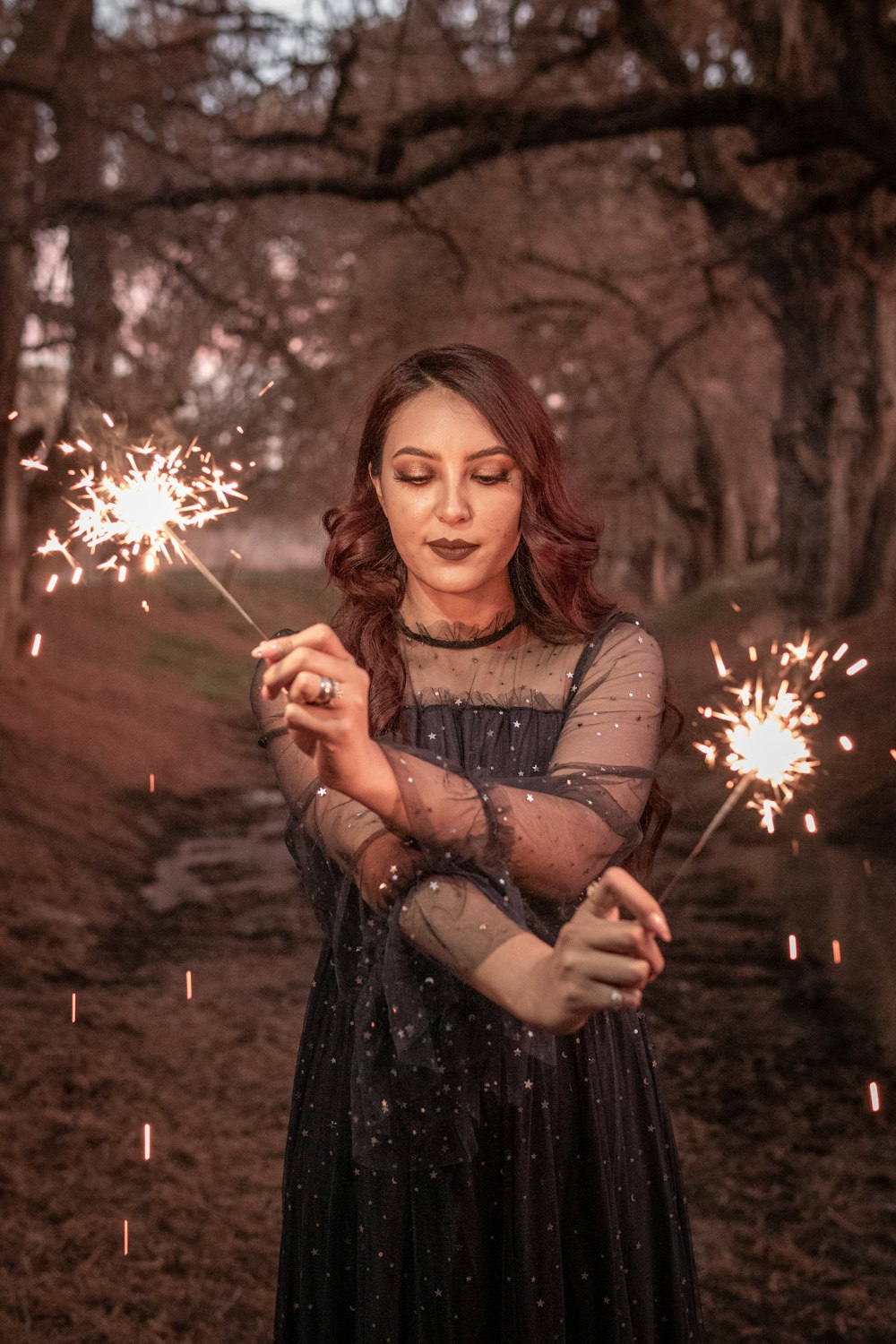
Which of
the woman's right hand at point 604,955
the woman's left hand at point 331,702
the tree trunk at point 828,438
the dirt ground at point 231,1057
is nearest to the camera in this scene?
the woman's right hand at point 604,955

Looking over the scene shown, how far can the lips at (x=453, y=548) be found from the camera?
2.46 metres

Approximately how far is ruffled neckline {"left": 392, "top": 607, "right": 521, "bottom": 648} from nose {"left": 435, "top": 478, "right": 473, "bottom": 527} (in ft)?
0.79

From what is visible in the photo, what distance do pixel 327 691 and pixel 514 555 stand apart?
0.85 meters

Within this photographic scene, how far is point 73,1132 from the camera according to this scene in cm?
543

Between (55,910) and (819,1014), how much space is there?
4522 mm

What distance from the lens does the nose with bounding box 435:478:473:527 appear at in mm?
2404

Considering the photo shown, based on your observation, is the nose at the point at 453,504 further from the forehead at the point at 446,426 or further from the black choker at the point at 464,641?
the black choker at the point at 464,641

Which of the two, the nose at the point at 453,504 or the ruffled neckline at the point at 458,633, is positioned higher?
the nose at the point at 453,504

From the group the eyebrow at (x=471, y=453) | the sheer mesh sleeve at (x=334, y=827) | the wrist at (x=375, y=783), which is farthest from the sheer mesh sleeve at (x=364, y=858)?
the eyebrow at (x=471, y=453)

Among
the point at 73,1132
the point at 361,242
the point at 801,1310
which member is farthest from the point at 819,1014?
the point at 361,242

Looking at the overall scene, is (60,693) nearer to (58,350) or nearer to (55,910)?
(58,350)

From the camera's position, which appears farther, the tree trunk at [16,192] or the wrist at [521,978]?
the tree trunk at [16,192]

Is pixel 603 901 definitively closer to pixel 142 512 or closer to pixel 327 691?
pixel 327 691

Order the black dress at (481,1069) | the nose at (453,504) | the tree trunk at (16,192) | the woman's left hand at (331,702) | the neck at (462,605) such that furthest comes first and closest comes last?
the tree trunk at (16,192) < the neck at (462,605) < the nose at (453,504) < the black dress at (481,1069) < the woman's left hand at (331,702)
